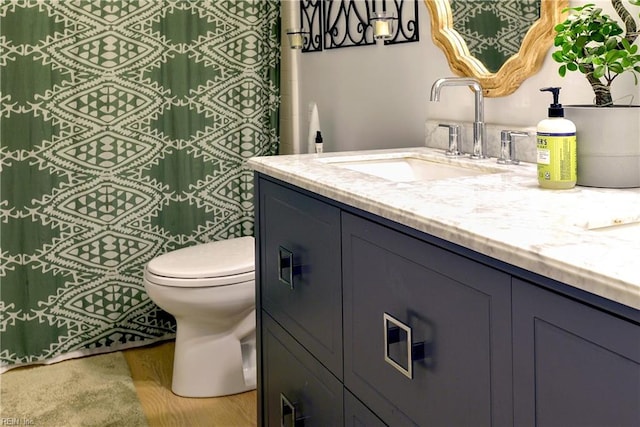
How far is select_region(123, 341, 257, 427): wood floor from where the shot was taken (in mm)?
2311

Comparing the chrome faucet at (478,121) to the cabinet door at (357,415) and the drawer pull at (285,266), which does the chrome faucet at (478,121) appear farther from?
the cabinet door at (357,415)

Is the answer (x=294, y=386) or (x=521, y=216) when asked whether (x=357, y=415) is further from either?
(x=521, y=216)

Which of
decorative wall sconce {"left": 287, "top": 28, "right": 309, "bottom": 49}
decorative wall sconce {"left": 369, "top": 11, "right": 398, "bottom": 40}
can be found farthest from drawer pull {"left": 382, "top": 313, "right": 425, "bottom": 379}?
decorative wall sconce {"left": 287, "top": 28, "right": 309, "bottom": 49}

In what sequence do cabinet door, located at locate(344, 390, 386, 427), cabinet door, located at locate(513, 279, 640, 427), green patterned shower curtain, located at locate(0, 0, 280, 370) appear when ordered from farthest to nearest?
green patterned shower curtain, located at locate(0, 0, 280, 370), cabinet door, located at locate(344, 390, 386, 427), cabinet door, located at locate(513, 279, 640, 427)

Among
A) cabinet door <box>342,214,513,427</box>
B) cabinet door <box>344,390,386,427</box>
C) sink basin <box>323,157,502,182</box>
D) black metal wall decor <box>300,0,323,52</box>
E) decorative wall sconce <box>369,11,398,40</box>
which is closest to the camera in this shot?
cabinet door <box>342,214,513,427</box>

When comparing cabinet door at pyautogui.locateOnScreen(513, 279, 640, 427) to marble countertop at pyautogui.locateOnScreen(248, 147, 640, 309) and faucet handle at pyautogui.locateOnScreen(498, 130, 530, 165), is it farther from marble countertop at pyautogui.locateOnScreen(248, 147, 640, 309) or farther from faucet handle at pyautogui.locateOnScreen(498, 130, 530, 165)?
faucet handle at pyautogui.locateOnScreen(498, 130, 530, 165)

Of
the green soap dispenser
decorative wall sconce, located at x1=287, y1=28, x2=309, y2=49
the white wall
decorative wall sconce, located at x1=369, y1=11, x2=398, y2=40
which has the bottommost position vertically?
the green soap dispenser

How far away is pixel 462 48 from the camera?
1.91 meters

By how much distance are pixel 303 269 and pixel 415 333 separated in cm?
49

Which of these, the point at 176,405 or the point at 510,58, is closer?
the point at 510,58

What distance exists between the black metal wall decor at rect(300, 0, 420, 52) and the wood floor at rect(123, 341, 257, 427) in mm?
1308

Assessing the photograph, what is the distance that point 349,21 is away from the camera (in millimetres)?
2516

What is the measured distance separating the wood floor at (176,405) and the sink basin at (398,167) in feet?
3.13

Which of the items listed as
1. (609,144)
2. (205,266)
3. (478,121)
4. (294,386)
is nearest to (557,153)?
(609,144)
